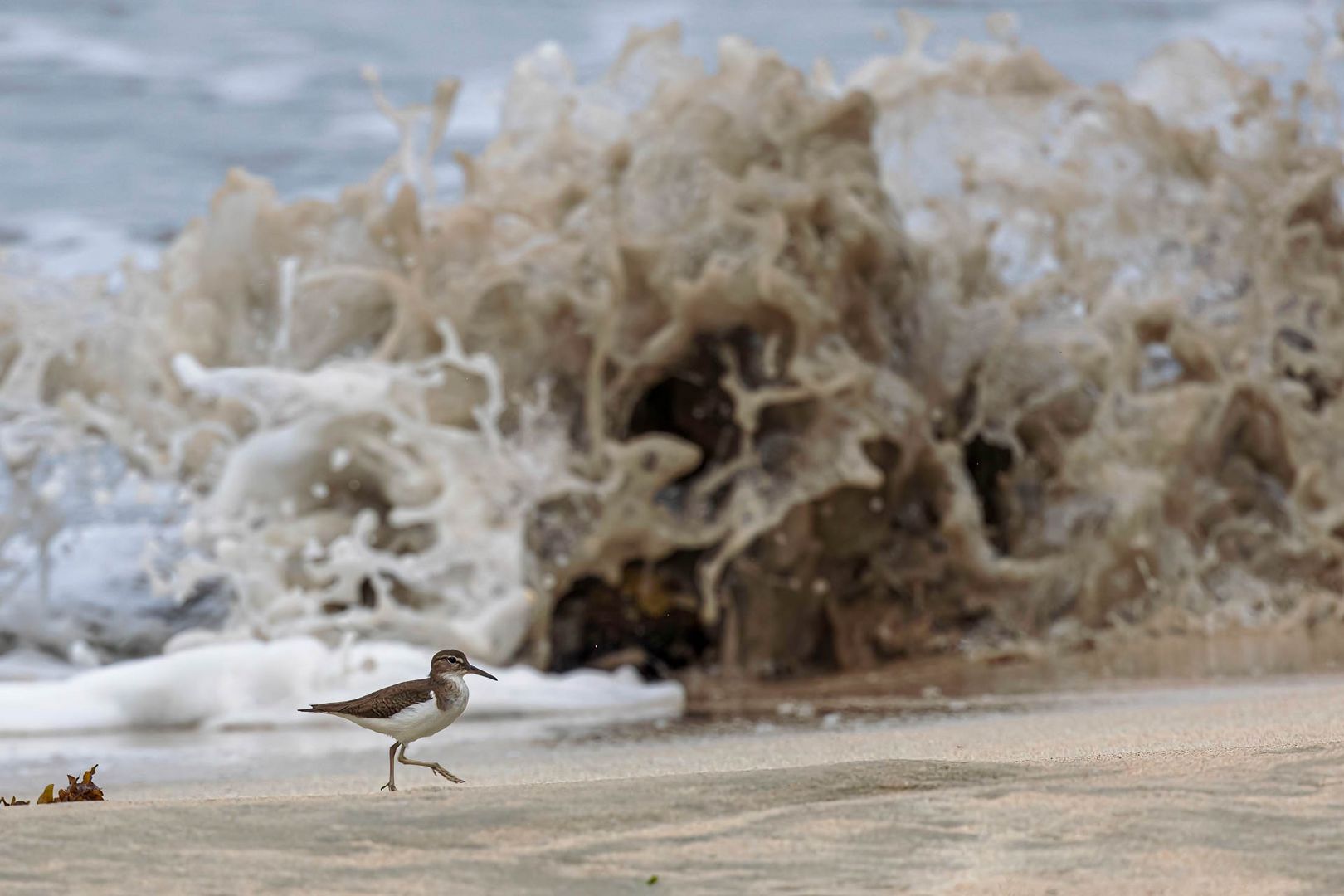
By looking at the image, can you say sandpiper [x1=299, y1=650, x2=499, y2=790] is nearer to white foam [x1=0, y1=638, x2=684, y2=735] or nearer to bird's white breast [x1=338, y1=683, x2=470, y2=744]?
bird's white breast [x1=338, y1=683, x2=470, y2=744]

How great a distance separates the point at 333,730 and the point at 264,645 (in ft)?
2.43

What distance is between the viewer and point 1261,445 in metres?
6.18

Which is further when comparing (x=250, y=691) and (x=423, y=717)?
(x=250, y=691)

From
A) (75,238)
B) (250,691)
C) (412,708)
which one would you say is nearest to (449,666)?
(412,708)

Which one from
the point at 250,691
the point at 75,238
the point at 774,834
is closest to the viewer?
the point at 774,834

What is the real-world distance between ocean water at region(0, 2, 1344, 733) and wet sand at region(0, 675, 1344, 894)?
129 inches

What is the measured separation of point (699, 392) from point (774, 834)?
15.4 feet

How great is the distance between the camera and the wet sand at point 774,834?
3.68 ft

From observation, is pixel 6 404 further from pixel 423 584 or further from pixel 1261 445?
pixel 1261 445

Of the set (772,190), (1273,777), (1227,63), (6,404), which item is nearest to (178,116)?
(6,404)

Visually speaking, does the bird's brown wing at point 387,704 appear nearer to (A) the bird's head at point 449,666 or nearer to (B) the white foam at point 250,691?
(A) the bird's head at point 449,666

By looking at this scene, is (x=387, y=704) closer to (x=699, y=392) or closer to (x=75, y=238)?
(x=699, y=392)

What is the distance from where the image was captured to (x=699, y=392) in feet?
19.4

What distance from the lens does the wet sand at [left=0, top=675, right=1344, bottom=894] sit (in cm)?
112
